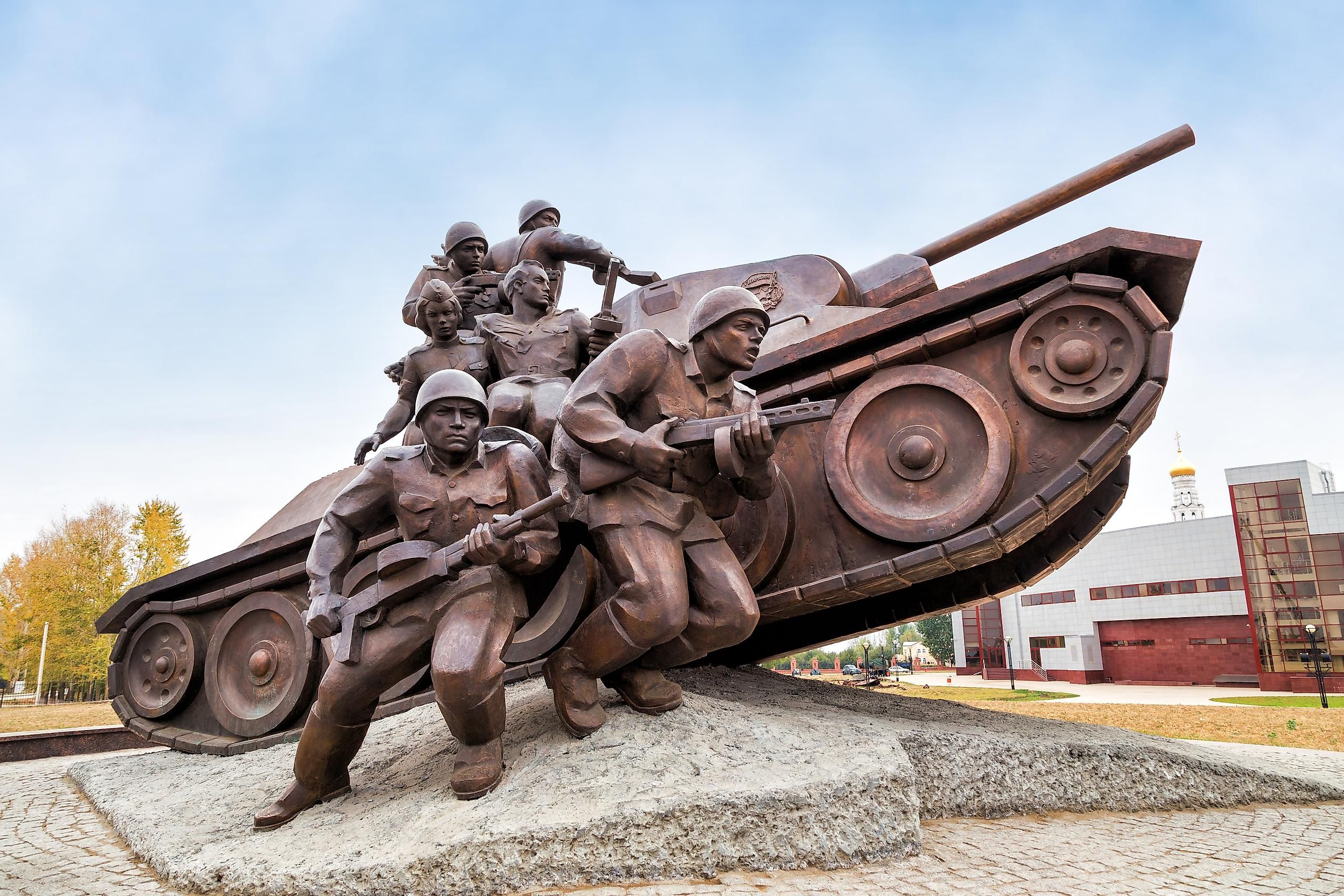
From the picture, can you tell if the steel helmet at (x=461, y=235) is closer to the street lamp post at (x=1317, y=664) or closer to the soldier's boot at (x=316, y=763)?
the soldier's boot at (x=316, y=763)

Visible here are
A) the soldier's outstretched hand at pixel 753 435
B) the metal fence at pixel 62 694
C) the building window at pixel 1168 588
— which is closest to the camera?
the soldier's outstretched hand at pixel 753 435

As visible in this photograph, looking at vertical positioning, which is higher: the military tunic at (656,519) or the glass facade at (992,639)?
the military tunic at (656,519)

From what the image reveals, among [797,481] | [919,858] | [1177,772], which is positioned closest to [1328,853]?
[1177,772]

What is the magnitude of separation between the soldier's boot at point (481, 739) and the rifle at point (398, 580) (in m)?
0.57

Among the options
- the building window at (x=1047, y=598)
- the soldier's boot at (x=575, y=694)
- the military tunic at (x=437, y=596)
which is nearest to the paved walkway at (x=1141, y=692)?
the building window at (x=1047, y=598)

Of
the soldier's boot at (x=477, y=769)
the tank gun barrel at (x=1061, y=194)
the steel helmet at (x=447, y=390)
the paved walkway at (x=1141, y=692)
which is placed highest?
the tank gun barrel at (x=1061, y=194)

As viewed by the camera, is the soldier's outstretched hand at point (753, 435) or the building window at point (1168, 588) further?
the building window at point (1168, 588)

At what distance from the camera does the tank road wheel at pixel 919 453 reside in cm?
505

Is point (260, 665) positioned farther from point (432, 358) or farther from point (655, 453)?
point (655, 453)

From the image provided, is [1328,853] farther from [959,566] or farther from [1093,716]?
[1093,716]

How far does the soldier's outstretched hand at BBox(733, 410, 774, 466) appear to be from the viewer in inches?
161

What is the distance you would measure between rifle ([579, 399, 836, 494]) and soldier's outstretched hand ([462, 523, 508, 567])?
0.58 metres

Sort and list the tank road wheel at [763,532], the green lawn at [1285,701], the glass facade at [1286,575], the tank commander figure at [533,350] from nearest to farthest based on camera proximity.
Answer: the tank road wheel at [763,532] < the tank commander figure at [533,350] < the green lawn at [1285,701] < the glass facade at [1286,575]

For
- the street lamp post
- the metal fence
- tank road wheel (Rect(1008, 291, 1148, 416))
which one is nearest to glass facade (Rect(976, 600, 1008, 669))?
the street lamp post
